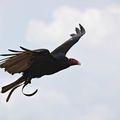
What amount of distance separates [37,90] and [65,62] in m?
1.19

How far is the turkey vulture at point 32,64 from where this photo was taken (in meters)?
18.8

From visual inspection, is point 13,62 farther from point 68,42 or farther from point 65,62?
point 68,42

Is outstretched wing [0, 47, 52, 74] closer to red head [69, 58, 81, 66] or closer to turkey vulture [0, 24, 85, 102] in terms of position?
turkey vulture [0, 24, 85, 102]

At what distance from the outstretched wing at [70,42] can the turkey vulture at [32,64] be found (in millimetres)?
948

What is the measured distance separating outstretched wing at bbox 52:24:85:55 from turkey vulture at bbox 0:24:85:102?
3.11ft

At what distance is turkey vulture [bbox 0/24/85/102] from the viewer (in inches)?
739

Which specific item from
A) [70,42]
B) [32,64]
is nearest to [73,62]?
[32,64]

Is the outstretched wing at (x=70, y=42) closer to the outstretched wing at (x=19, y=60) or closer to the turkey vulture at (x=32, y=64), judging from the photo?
the turkey vulture at (x=32, y=64)

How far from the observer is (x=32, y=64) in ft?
63.6

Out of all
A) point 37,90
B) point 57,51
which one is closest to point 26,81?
point 37,90

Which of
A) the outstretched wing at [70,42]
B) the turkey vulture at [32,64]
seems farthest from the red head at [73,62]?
the outstretched wing at [70,42]

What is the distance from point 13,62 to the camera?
18.8 m

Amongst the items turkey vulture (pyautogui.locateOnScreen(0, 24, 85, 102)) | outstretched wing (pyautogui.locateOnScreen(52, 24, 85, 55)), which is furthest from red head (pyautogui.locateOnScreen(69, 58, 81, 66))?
outstretched wing (pyautogui.locateOnScreen(52, 24, 85, 55))

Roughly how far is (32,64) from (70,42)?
155 inches
